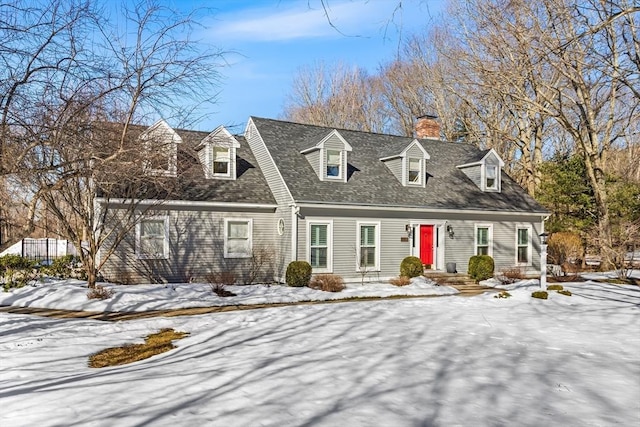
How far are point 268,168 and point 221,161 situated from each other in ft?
6.22

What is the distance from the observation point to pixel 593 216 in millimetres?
25984

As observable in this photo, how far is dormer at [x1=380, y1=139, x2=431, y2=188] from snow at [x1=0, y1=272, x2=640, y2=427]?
30.5 ft

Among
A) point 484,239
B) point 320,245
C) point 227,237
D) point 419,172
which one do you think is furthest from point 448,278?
point 227,237

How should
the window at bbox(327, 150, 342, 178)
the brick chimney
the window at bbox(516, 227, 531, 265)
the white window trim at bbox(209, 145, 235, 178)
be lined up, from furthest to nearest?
1. the brick chimney
2. the window at bbox(516, 227, 531, 265)
3. the window at bbox(327, 150, 342, 178)
4. the white window trim at bbox(209, 145, 235, 178)

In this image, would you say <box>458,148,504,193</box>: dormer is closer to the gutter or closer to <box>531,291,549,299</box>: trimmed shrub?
Answer: <box>531,291,549,299</box>: trimmed shrub

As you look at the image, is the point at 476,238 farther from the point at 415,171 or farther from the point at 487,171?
the point at 415,171

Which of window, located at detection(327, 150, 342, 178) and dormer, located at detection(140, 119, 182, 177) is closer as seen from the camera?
dormer, located at detection(140, 119, 182, 177)

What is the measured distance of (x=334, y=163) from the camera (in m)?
20.4

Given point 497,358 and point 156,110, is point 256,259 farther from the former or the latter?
point 497,358

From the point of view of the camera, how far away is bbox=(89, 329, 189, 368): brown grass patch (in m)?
7.96

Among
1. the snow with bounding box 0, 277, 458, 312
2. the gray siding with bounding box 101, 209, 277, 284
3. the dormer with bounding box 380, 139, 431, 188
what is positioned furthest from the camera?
the dormer with bounding box 380, 139, 431, 188

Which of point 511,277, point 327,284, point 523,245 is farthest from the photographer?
point 523,245

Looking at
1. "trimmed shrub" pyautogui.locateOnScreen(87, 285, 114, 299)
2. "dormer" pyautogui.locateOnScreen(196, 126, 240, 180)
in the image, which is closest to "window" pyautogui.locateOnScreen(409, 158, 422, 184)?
"dormer" pyautogui.locateOnScreen(196, 126, 240, 180)

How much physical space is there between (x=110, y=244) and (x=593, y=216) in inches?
894
